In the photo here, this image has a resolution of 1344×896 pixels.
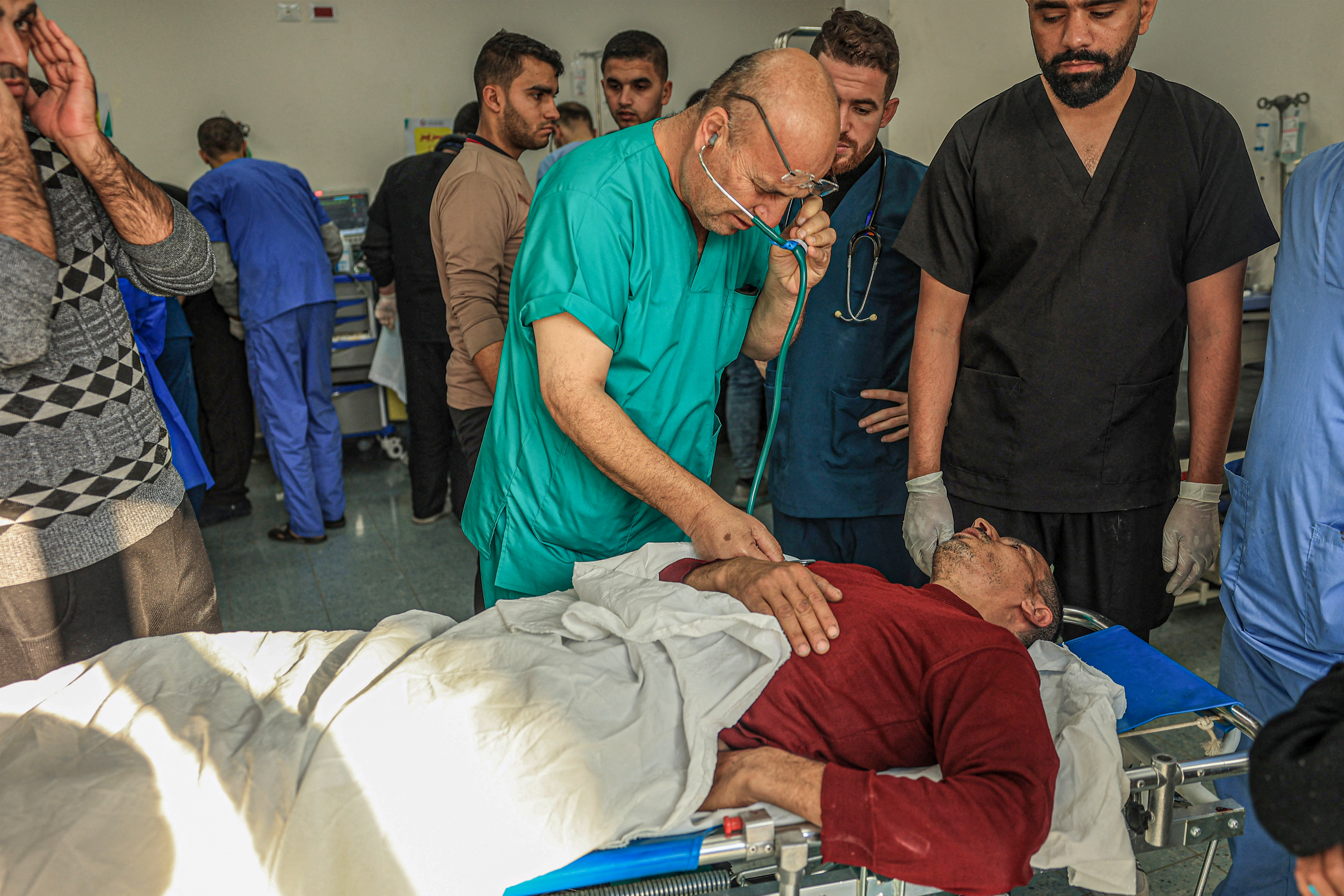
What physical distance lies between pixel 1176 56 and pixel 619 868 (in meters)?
3.91

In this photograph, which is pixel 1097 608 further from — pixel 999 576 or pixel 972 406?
pixel 972 406

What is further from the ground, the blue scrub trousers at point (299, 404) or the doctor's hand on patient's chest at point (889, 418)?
the doctor's hand on patient's chest at point (889, 418)

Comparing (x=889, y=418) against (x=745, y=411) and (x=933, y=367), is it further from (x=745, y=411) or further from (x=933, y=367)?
(x=745, y=411)

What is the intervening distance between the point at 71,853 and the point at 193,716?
0.75 feet

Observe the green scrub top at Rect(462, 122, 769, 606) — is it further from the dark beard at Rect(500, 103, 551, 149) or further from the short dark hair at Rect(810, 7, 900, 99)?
the dark beard at Rect(500, 103, 551, 149)

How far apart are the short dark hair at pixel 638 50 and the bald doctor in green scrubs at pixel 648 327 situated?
5.96 ft

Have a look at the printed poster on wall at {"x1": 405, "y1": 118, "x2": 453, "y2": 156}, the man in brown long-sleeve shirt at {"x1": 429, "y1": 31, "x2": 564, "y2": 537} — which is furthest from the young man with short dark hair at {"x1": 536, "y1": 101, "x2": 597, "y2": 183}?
the man in brown long-sleeve shirt at {"x1": 429, "y1": 31, "x2": 564, "y2": 537}

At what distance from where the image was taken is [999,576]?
5.09 ft

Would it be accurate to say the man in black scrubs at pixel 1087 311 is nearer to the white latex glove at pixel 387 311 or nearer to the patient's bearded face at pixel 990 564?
the patient's bearded face at pixel 990 564

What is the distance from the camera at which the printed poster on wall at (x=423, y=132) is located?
5.67 m

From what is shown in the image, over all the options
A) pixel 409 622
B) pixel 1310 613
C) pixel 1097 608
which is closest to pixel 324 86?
pixel 409 622

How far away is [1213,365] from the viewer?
1.63m

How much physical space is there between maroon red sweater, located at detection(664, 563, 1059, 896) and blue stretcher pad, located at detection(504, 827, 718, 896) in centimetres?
16

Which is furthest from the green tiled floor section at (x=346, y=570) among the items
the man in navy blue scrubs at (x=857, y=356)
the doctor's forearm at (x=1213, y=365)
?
the doctor's forearm at (x=1213, y=365)
